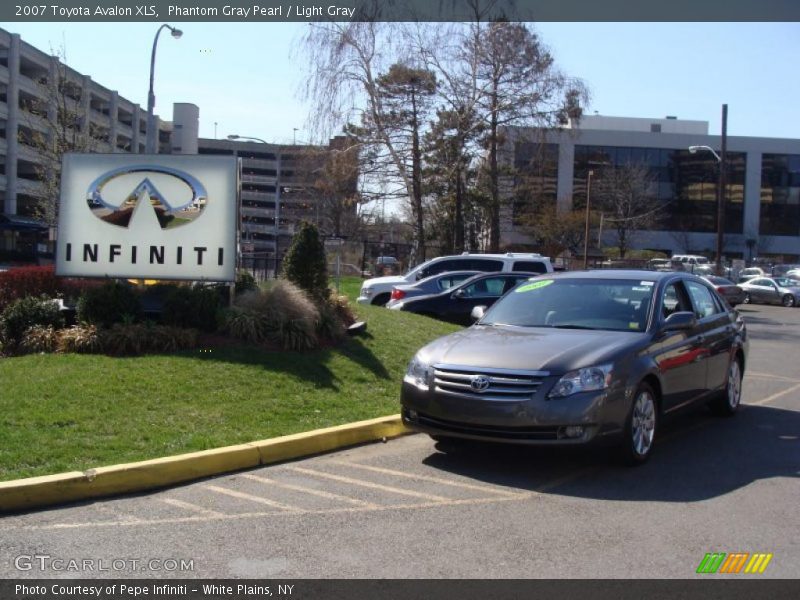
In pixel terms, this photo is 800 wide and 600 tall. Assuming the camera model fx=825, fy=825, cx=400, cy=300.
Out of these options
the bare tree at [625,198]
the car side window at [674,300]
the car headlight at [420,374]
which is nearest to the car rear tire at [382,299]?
the car side window at [674,300]

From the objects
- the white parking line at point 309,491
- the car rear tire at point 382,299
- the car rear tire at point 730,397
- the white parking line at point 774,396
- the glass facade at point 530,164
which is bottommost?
the white parking line at point 309,491

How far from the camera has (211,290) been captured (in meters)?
11.5

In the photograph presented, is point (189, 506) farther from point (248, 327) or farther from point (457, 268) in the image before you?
point (457, 268)

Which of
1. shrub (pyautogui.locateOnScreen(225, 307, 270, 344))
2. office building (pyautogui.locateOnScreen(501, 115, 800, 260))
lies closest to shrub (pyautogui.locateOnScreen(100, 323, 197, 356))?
shrub (pyautogui.locateOnScreen(225, 307, 270, 344))

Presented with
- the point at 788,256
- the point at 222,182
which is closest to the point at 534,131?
the point at 222,182

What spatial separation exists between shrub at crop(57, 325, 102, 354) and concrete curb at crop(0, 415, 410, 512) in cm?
377

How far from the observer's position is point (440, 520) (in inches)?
216

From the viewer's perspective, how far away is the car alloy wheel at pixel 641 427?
6660mm

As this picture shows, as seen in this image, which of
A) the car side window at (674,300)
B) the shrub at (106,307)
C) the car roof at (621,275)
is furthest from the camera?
the shrub at (106,307)

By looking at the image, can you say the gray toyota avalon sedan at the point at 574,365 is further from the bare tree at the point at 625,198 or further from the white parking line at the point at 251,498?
the bare tree at the point at 625,198

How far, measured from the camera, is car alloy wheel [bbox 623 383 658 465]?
666 centimetres

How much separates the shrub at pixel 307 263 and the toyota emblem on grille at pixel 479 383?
629cm

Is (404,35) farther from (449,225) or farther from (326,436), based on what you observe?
(326,436)

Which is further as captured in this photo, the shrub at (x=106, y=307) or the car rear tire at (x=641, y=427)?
the shrub at (x=106, y=307)
